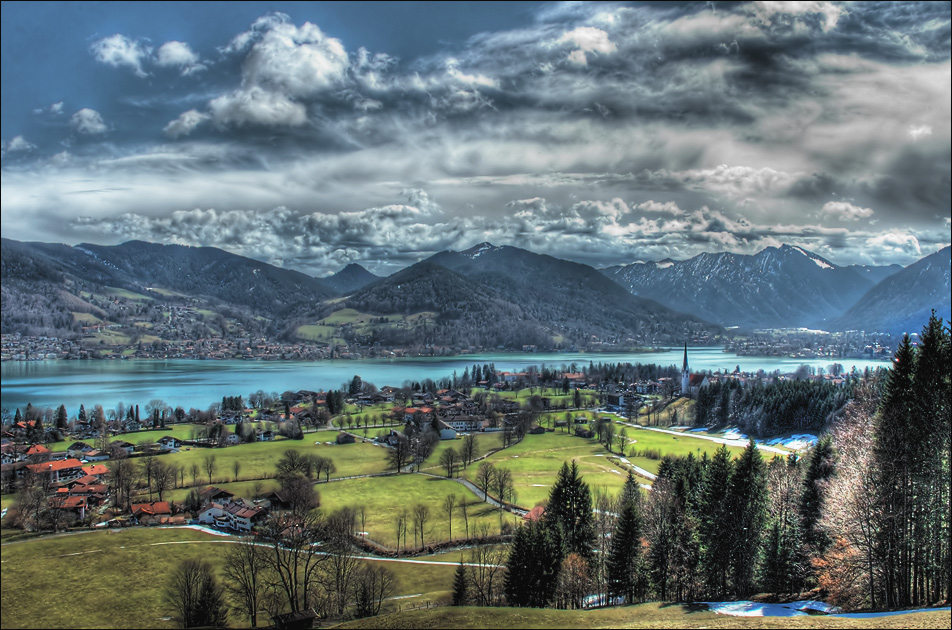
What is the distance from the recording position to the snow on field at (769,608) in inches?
476

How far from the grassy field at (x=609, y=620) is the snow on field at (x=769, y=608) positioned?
33.2 inches

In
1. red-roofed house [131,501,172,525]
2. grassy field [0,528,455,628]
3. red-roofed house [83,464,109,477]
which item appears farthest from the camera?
red-roofed house [83,464,109,477]

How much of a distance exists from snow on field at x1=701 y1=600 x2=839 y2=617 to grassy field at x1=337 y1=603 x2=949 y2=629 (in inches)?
33.2

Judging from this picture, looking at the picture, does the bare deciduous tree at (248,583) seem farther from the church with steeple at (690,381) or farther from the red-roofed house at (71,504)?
the church with steeple at (690,381)

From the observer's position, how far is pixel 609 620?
10586 mm

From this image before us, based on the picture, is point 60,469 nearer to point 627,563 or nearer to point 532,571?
point 532,571

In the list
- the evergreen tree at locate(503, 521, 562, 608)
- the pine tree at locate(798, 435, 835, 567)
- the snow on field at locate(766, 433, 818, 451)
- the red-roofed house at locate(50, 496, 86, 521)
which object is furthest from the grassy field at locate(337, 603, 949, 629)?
the snow on field at locate(766, 433, 818, 451)

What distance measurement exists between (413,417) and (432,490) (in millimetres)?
23309

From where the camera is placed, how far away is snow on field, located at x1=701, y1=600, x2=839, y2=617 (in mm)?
12078

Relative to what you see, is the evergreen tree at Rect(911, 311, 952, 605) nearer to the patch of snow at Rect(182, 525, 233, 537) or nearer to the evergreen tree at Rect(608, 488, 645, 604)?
the evergreen tree at Rect(608, 488, 645, 604)

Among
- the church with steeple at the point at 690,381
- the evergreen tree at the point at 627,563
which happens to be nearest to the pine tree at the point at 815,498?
the evergreen tree at the point at 627,563

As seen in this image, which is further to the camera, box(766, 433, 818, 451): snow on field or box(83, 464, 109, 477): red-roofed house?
box(766, 433, 818, 451): snow on field

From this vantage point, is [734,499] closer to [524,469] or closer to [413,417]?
[524,469]

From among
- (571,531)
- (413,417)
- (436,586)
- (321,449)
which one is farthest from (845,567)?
(413,417)
